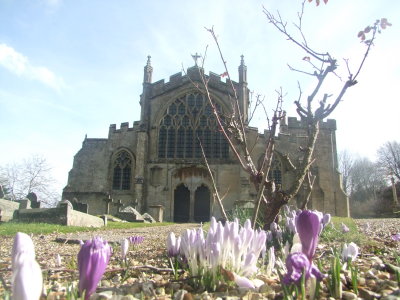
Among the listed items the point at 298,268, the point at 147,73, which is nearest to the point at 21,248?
the point at 298,268

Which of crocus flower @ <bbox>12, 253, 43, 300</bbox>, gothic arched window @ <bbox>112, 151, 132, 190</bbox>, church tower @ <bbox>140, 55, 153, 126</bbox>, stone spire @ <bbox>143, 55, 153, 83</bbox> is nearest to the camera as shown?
crocus flower @ <bbox>12, 253, 43, 300</bbox>

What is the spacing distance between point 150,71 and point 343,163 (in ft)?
127

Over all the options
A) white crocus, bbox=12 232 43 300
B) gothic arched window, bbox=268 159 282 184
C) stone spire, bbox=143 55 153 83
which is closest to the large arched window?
stone spire, bbox=143 55 153 83

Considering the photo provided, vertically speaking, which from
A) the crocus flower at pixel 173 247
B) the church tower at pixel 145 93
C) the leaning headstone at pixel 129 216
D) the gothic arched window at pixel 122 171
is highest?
the church tower at pixel 145 93

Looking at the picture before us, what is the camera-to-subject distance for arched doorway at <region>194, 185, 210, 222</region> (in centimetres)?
2638

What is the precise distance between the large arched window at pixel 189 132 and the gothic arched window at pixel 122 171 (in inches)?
102

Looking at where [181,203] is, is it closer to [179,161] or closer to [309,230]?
[179,161]

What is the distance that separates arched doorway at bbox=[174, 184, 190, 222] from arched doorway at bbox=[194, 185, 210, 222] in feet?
1.98

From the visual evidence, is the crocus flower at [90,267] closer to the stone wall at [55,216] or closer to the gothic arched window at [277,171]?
the stone wall at [55,216]

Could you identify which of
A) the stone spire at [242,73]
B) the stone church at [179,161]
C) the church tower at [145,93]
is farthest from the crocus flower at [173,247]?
the stone spire at [242,73]

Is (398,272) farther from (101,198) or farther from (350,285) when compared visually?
(101,198)

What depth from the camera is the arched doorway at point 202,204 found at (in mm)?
26375

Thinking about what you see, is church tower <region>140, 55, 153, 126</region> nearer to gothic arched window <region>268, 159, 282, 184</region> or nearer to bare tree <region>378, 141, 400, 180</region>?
gothic arched window <region>268, 159, 282, 184</region>

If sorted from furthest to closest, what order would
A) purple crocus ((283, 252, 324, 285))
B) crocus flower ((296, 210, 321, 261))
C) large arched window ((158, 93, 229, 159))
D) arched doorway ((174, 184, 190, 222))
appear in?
large arched window ((158, 93, 229, 159)) < arched doorway ((174, 184, 190, 222)) < crocus flower ((296, 210, 321, 261)) < purple crocus ((283, 252, 324, 285))
